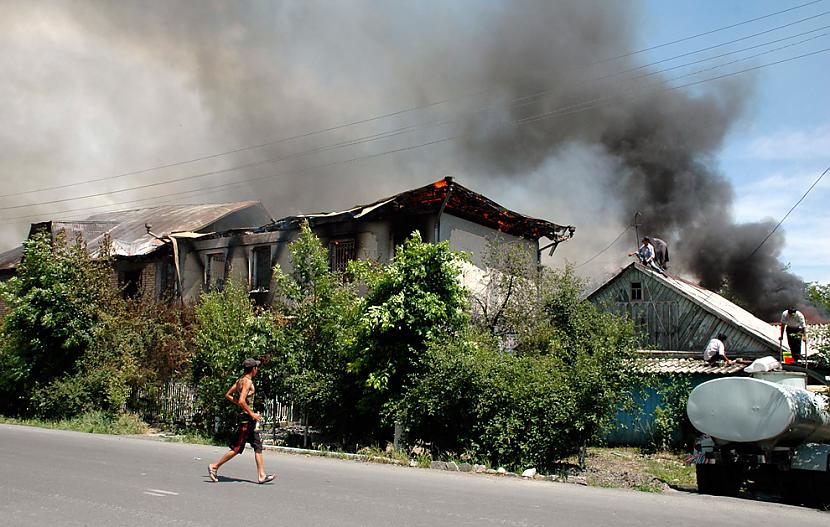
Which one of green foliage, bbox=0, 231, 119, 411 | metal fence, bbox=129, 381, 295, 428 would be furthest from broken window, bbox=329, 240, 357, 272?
green foliage, bbox=0, 231, 119, 411

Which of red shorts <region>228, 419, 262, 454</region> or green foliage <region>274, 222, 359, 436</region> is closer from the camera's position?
red shorts <region>228, 419, 262, 454</region>

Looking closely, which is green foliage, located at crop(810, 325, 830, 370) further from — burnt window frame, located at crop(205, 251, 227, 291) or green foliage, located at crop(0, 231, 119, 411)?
burnt window frame, located at crop(205, 251, 227, 291)

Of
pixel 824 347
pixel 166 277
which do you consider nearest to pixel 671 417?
pixel 824 347

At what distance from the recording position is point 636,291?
25.7 m

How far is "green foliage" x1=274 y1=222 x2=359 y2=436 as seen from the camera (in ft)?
52.4

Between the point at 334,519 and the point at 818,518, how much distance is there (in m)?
6.40

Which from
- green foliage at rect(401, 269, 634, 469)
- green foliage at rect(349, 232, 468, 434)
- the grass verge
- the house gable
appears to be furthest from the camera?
the house gable

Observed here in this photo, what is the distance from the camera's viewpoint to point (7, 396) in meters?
23.9

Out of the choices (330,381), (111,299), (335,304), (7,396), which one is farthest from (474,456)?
(7,396)

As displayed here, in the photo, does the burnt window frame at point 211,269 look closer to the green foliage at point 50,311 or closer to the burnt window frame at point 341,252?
the green foliage at point 50,311

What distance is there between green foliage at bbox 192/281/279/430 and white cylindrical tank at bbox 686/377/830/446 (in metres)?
9.31

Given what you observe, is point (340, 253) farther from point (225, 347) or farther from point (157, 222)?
point (157, 222)

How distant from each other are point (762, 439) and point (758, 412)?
408 millimetres

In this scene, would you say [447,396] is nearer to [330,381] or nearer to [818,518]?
[330,381]
